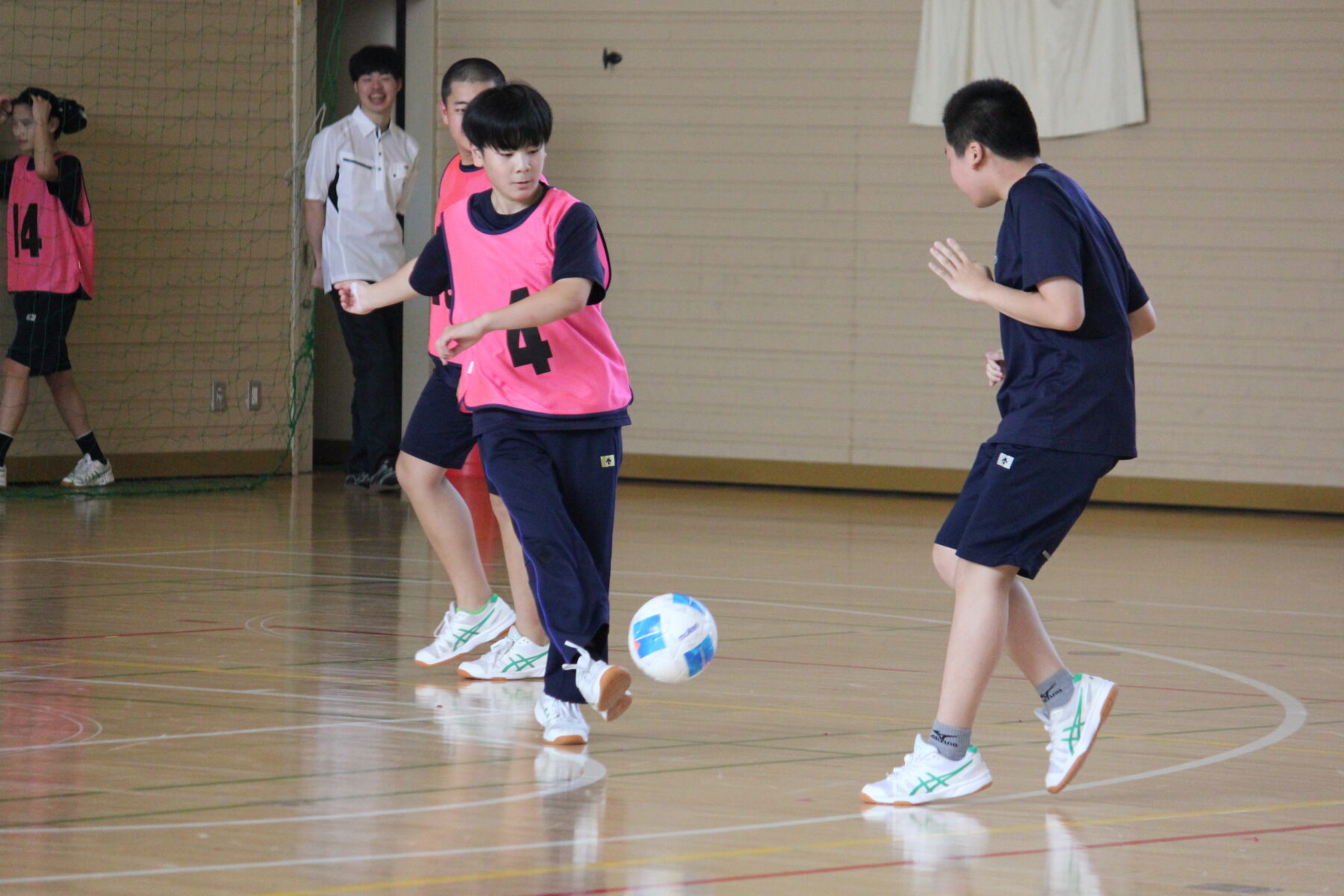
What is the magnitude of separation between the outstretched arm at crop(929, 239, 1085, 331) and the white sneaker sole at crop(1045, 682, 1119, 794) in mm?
731

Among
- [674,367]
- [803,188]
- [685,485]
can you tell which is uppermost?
[803,188]

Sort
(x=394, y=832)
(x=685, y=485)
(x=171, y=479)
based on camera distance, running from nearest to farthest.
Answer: (x=394, y=832) < (x=171, y=479) < (x=685, y=485)

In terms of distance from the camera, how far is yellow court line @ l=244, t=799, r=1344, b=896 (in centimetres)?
262

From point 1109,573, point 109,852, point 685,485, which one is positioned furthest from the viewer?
point 685,485

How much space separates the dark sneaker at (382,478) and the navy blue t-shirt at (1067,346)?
6891 mm

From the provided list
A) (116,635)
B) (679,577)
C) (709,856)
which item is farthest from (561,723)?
(679,577)

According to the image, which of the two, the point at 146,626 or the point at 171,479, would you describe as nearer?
the point at 146,626

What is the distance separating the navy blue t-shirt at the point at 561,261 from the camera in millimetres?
3924

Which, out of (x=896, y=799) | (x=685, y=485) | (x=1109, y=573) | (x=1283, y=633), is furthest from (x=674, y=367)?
(x=896, y=799)

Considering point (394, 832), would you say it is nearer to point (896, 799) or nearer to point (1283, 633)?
point (896, 799)

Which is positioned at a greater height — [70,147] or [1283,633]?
[70,147]

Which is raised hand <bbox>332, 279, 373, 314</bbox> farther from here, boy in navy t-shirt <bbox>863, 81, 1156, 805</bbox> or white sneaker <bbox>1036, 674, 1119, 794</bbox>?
white sneaker <bbox>1036, 674, 1119, 794</bbox>

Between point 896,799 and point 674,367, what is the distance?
7981mm

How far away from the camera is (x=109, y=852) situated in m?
2.79
